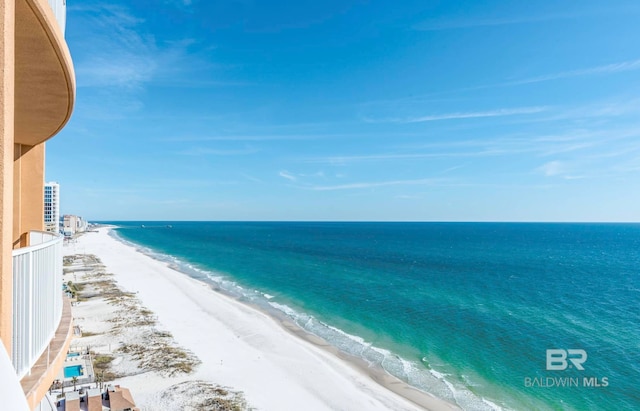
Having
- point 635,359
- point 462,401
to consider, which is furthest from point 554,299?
point 462,401

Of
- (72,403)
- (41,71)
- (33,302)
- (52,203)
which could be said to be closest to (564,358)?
(72,403)

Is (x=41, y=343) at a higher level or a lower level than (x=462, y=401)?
higher

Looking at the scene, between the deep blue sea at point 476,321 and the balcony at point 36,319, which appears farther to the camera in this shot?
the deep blue sea at point 476,321

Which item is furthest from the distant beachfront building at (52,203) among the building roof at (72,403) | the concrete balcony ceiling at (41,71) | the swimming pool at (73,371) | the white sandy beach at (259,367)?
the concrete balcony ceiling at (41,71)

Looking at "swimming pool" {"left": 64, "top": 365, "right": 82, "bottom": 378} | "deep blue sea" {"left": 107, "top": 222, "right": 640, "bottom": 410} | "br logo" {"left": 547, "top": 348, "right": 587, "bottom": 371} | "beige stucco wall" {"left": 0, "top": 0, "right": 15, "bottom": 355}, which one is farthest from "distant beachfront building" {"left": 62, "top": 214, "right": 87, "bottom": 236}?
"beige stucco wall" {"left": 0, "top": 0, "right": 15, "bottom": 355}

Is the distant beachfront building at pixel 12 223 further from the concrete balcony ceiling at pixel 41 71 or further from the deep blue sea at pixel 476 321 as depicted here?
the deep blue sea at pixel 476 321

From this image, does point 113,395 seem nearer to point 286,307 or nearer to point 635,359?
point 286,307

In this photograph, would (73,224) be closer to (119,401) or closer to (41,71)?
(119,401)
